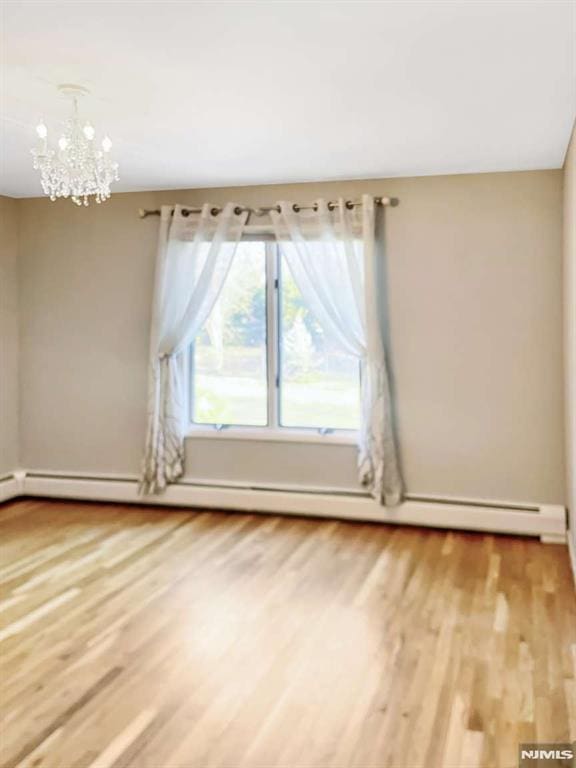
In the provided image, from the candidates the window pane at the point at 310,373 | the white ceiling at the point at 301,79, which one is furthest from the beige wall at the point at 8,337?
the window pane at the point at 310,373

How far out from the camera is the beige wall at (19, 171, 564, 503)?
4.57 meters

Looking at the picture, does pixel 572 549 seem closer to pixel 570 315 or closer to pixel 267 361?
pixel 570 315

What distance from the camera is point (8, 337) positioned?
566cm

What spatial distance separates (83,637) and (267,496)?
7.28ft

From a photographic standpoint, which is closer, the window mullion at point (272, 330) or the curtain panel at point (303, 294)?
the curtain panel at point (303, 294)

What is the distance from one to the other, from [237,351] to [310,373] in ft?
2.02

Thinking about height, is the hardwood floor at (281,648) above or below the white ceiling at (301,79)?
below

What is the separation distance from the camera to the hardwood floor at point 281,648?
7.64 feet

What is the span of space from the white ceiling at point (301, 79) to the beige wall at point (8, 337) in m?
1.39

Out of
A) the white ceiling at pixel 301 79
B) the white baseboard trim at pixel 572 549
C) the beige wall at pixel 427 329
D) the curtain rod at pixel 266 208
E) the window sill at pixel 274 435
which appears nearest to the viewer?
the white ceiling at pixel 301 79

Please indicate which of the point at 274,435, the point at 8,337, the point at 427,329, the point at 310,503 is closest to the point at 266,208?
the point at 427,329

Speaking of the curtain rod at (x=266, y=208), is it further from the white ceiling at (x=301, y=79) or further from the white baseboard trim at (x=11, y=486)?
the white baseboard trim at (x=11, y=486)

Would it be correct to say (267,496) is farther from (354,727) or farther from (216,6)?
(216,6)

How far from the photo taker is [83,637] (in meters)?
3.12
